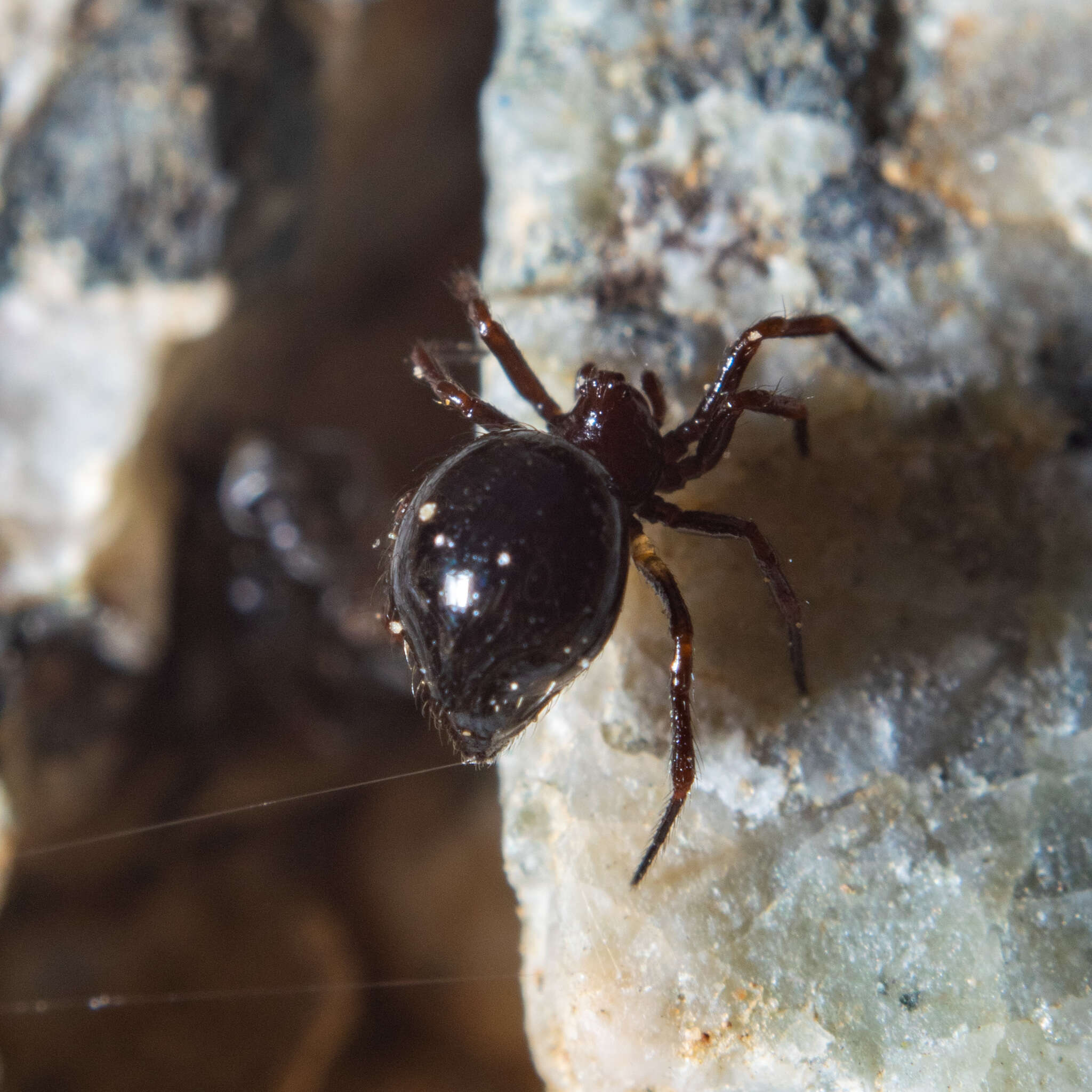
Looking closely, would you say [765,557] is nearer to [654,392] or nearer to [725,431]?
[725,431]

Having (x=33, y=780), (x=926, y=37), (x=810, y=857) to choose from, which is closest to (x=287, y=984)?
(x=33, y=780)

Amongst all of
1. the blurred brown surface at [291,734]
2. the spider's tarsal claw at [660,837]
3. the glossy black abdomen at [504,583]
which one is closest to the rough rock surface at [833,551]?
the spider's tarsal claw at [660,837]

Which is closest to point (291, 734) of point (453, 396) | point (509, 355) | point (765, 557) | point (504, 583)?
point (453, 396)

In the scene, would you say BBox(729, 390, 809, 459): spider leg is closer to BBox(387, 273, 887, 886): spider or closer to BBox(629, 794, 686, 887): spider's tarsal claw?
BBox(387, 273, 887, 886): spider

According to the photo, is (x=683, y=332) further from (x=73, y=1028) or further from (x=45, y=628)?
(x=73, y=1028)

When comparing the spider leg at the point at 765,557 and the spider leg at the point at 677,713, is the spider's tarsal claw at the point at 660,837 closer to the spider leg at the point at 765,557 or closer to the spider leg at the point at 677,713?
the spider leg at the point at 677,713
